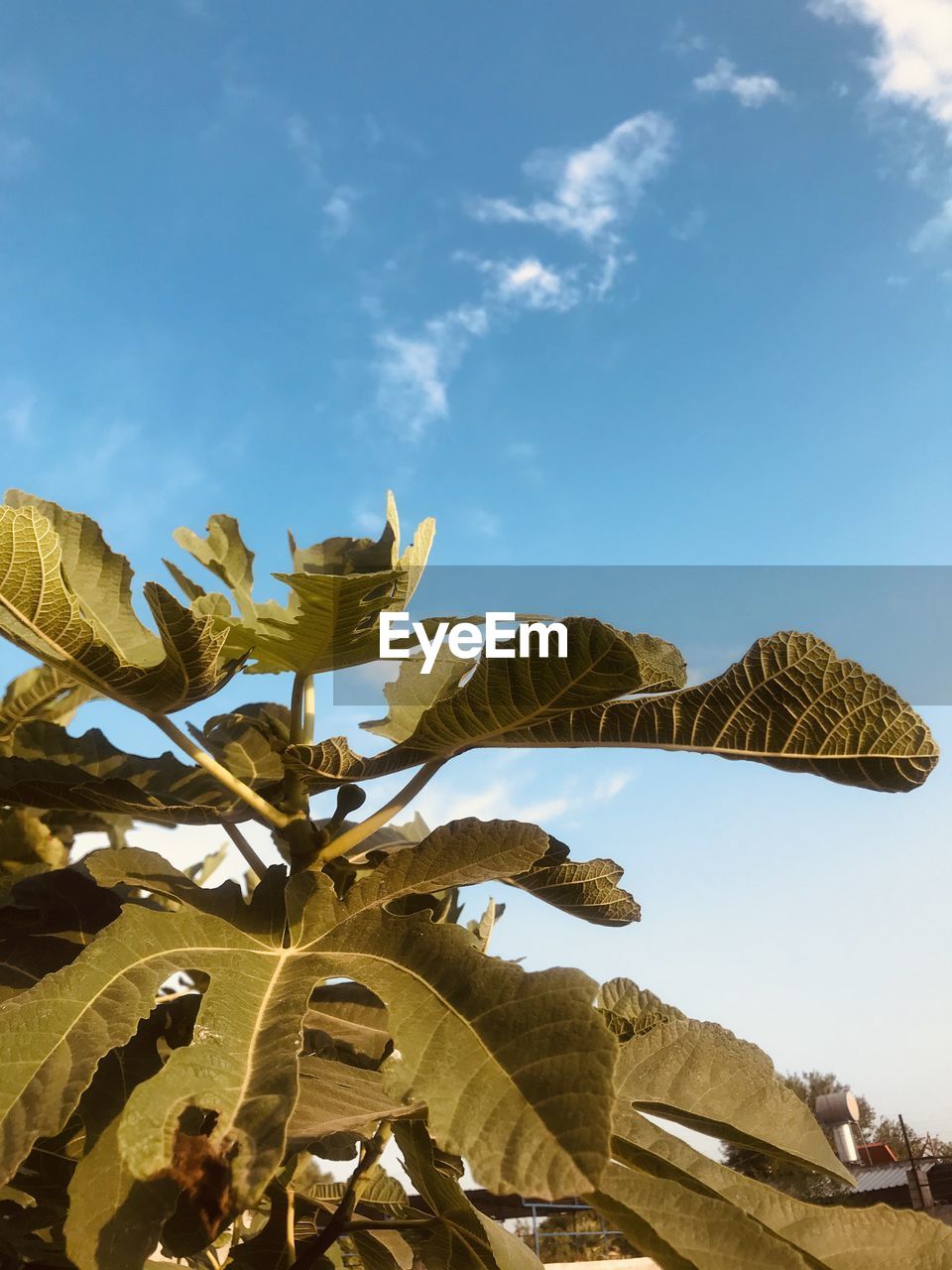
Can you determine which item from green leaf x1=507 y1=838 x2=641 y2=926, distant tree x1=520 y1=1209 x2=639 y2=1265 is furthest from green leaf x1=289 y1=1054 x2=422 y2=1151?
distant tree x1=520 y1=1209 x2=639 y2=1265

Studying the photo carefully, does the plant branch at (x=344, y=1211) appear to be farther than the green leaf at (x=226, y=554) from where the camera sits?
No

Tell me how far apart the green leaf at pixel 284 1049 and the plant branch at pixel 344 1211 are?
0.31 metres

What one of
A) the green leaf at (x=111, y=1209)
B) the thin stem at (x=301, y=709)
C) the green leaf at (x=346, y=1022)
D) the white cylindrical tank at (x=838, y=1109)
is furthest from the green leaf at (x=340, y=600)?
the white cylindrical tank at (x=838, y=1109)

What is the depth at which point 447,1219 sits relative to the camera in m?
1.04

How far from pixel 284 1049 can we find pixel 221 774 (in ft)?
1.19

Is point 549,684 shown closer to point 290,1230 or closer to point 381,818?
point 381,818

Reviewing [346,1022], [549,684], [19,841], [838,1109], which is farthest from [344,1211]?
[838,1109]

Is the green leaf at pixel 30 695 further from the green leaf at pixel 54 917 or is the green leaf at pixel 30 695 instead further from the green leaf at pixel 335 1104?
the green leaf at pixel 335 1104

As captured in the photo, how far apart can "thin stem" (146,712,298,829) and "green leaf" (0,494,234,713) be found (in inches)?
0.8

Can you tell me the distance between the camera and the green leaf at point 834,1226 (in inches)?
30.7

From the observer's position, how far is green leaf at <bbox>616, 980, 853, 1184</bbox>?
38.6 inches

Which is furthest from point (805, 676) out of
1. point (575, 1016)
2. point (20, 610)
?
point (20, 610)

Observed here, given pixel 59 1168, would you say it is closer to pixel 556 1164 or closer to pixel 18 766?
pixel 18 766

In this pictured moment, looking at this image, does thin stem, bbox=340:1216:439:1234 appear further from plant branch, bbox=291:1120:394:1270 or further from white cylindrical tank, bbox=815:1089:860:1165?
white cylindrical tank, bbox=815:1089:860:1165
